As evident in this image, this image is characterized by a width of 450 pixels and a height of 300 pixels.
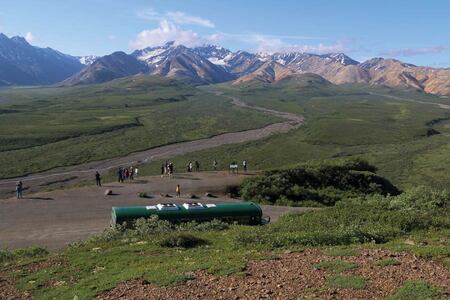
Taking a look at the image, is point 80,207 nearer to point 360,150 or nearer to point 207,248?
point 207,248

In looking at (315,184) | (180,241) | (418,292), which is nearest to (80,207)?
(180,241)

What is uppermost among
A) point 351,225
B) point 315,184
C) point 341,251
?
point 341,251

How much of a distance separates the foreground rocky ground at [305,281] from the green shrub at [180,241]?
639 centimetres

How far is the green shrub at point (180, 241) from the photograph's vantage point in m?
24.9

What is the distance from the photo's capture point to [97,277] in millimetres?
19922

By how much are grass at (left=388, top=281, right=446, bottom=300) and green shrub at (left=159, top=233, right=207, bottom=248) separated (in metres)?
12.1

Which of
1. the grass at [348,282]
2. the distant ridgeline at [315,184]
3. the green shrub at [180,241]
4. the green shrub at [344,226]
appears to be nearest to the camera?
the grass at [348,282]

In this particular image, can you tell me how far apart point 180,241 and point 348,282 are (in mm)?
10579

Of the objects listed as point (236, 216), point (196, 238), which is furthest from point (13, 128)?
point (196, 238)

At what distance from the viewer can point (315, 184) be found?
2195 inches

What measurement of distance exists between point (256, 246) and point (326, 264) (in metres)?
5.18

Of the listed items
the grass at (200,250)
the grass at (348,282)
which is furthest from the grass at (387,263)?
the grass at (348,282)

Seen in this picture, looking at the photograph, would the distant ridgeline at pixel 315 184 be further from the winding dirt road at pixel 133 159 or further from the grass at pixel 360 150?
the winding dirt road at pixel 133 159

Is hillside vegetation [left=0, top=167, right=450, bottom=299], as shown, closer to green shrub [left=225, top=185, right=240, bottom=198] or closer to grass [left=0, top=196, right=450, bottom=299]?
grass [left=0, top=196, right=450, bottom=299]
